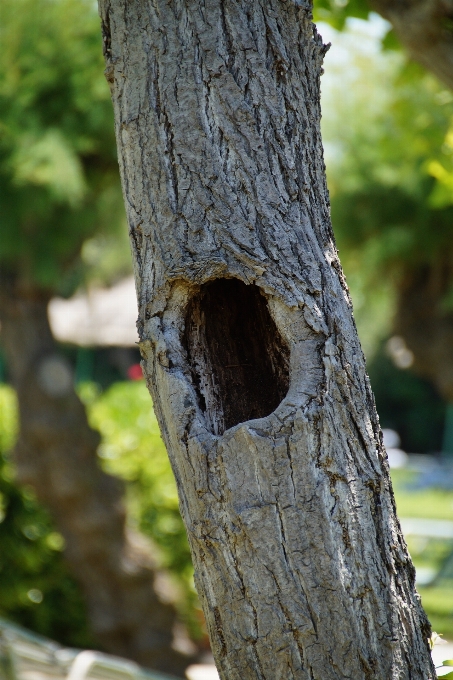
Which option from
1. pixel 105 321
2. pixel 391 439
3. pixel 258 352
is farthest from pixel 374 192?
pixel 391 439

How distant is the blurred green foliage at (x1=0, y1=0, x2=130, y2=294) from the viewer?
4590 millimetres

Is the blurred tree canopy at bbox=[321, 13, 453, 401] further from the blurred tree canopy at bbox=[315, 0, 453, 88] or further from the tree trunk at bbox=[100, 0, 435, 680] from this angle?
the tree trunk at bbox=[100, 0, 435, 680]

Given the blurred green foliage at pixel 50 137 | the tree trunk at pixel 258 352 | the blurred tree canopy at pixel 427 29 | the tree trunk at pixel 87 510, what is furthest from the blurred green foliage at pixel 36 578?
the tree trunk at pixel 258 352

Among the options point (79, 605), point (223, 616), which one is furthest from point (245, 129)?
point (79, 605)

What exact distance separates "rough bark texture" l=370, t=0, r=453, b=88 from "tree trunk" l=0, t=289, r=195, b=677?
357 centimetres

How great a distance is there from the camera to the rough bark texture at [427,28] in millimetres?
2500

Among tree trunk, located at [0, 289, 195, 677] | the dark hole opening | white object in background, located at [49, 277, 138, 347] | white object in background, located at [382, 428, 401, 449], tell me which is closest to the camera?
the dark hole opening

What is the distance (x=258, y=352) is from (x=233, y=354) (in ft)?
0.22

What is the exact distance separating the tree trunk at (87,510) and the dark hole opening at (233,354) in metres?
3.71

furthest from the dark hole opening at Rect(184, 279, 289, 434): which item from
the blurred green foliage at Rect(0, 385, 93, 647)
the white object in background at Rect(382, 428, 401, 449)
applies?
the white object in background at Rect(382, 428, 401, 449)

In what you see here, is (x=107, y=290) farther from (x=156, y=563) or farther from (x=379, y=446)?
(x=379, y=446)

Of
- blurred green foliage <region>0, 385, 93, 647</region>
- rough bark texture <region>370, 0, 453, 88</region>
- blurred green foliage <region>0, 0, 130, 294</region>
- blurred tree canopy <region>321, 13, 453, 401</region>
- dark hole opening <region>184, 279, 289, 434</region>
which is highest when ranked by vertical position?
blurred tree canopy <region>321, 13, 453, 401</region>

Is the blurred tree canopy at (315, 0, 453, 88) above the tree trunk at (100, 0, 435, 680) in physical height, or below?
above

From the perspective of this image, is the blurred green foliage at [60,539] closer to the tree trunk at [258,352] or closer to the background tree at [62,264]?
the background tree at [62,264]
